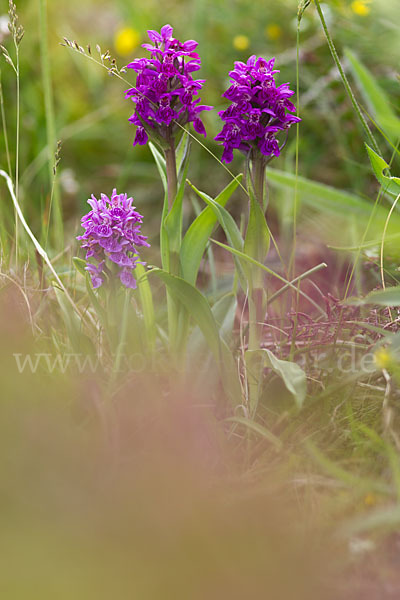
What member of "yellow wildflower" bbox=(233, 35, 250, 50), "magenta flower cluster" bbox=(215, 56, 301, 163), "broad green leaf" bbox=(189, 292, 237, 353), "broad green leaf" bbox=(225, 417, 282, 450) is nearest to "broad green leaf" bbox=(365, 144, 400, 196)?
"magenta flower cluster" bbox=(215, 56, 301, 163)

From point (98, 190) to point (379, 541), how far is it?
8.71ft

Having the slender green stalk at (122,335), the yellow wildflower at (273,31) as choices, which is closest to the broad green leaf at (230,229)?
the slender green stalk at (122,335)

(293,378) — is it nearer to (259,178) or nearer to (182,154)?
(259,178)

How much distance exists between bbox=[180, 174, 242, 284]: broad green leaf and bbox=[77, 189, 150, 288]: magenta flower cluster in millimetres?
130

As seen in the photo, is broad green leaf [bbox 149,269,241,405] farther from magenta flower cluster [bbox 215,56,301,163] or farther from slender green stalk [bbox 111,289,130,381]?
magenta flower cluster [bbox 215,56,301,163]

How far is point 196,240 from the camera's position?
4.75ft

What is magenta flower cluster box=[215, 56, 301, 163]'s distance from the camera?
1.25m

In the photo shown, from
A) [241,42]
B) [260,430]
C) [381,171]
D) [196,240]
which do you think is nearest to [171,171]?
[196,240]

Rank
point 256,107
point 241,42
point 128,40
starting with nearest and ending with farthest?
point 256,107 → point 241,42 → point 128,40

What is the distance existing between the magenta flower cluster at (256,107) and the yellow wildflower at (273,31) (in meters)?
2.06

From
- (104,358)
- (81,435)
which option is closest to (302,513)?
(81,435)

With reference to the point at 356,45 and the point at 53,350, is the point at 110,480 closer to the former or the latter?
the point at 53,350

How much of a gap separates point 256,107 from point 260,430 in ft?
2.23

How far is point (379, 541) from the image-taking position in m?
0.92
